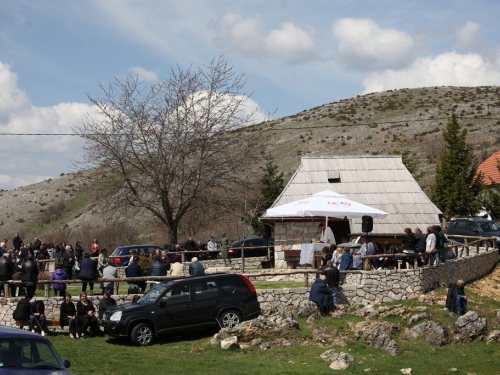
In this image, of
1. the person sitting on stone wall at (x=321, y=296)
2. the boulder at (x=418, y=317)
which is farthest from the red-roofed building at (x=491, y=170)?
the person sitting on stone wall at (x=321, y=296)

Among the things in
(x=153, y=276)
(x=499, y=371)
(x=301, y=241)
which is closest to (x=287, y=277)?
(x=301, y=241)

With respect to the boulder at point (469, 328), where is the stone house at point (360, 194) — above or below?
above

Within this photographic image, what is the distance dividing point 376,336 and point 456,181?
21620mm

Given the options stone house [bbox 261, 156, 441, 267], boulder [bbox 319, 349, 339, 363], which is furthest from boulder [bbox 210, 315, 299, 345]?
stone house [bbox 261, 156, 441, 267]

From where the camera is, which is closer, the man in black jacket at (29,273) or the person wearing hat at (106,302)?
the person wearing hat at (106,302)

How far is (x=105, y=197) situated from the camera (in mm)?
31328

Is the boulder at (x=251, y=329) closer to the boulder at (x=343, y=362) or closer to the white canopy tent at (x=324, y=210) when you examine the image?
the boulder at (x=343, y=362)

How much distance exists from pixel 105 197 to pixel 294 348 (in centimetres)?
1736

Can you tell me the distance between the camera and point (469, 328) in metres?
17.9

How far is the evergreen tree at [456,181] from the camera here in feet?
120

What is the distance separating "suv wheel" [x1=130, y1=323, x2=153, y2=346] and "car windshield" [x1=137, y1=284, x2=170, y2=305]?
633mm

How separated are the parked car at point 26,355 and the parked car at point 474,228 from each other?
2376 centimetres

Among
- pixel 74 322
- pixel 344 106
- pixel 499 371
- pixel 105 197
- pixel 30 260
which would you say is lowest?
pixel 499 371

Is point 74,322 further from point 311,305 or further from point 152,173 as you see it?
point 152,173
